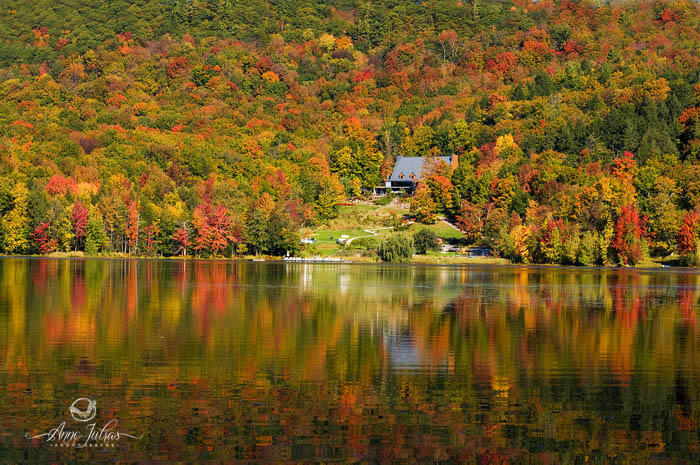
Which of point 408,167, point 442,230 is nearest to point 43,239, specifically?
point 442,230

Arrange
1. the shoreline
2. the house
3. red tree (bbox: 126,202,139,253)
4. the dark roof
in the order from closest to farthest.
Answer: the shoreline → the house → red tree (bbox: 126,202,139,253) → the dark roof

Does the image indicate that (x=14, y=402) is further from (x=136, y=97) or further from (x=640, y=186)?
(x=136, y=97)

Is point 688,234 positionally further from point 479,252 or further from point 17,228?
point 17,228

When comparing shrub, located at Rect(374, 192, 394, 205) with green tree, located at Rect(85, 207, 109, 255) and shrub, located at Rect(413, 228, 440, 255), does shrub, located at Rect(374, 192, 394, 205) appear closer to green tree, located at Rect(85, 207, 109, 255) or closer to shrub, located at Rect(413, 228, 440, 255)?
shrub, located at Rect(413, 228, 440, 255)

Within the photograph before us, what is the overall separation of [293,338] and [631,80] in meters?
146

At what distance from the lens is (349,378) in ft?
82.8

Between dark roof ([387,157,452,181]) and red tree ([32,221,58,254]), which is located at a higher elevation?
dark roof ([387,157,452,181])

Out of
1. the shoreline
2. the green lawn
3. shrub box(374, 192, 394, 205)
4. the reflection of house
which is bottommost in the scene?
the shoreline

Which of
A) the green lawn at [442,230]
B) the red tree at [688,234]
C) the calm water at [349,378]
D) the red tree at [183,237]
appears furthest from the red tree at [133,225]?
the red tree at [688,234]

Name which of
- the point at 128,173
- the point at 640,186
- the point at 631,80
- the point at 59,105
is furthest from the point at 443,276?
the point at 59,105

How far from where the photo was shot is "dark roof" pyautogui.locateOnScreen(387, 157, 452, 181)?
490ft

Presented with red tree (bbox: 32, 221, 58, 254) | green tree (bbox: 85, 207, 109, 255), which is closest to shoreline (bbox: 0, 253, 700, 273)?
green tree (bbox: 85, 207, 109, 255)

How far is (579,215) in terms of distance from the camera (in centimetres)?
10381

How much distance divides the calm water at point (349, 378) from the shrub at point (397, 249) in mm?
49341
